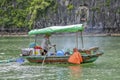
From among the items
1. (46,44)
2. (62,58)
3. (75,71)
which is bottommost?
(75,71)

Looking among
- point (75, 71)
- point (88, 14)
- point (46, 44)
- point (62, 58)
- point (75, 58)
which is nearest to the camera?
point (75, 71)

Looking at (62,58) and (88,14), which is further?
(88,14)

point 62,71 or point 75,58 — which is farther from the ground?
point 75,58

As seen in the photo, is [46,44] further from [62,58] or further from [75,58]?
[75,58]

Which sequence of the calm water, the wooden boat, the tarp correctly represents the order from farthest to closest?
the wooden boat < the tarp < the calm water

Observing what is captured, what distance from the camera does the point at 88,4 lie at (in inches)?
4338

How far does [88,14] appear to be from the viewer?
108 m

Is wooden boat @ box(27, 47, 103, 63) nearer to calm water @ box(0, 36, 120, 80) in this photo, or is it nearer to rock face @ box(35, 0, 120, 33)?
calm water @ box(0, 36, 120, 80)

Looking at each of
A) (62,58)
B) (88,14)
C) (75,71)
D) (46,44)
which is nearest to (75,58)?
(62,58)

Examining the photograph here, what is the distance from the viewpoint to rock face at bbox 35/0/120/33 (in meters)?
106

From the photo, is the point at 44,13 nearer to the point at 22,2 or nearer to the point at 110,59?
the point at 22,2

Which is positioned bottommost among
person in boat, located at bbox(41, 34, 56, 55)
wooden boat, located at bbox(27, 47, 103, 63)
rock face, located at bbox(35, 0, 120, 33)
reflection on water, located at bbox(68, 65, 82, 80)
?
reflection on water, located at bbox(68, 65, 82, 80)

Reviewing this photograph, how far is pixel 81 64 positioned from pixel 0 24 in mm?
80620

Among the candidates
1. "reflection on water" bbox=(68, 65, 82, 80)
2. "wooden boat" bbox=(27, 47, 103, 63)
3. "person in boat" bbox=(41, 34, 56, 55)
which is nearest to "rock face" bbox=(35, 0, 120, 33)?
"person in boat" bbox=(41, 34, 56, 55)
